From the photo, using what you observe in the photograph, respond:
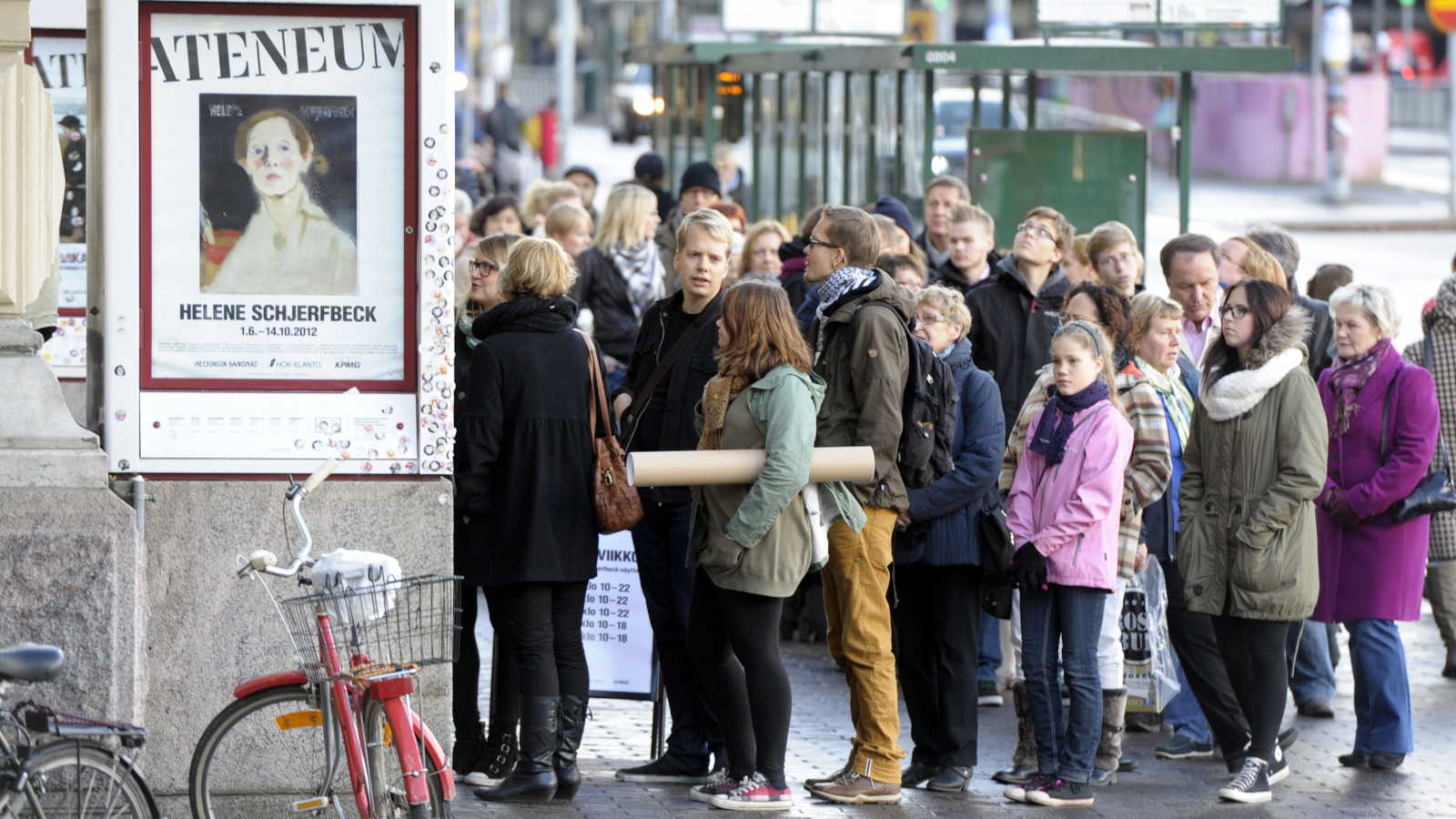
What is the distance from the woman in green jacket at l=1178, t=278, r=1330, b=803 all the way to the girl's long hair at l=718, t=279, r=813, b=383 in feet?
5.45

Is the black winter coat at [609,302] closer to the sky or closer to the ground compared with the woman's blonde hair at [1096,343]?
closer to the sky

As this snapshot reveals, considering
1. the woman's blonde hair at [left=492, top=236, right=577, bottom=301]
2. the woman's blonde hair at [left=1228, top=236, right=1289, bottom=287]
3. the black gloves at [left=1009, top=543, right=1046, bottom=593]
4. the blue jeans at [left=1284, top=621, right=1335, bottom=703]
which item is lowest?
the blue jeans at [left=1284, top=621, right=1335, bottom=703]

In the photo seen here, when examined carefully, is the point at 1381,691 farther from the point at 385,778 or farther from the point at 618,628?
the point at 385,778

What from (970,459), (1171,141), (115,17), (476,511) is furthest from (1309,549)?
(1171,141)

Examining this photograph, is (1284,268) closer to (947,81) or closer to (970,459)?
(970,459)

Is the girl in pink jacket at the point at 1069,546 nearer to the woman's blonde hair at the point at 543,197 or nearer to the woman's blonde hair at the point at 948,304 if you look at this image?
the woman's blonde hair at the point at 948,304

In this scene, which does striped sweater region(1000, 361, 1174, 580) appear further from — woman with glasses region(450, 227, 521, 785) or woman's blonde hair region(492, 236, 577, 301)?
woman with glasses region(450, 227, 521, 785)

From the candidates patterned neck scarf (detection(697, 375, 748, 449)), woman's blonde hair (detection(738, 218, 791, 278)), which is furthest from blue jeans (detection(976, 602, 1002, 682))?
patterned neck scarf (detection(697, 375, 748, 449))

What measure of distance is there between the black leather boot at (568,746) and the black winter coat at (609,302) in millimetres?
3829

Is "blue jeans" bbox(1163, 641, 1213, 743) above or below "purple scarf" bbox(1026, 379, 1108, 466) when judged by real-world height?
below

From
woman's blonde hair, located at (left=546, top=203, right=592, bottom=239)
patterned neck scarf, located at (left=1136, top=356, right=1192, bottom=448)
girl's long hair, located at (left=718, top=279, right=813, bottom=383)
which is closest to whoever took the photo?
girl's long hair, located at (left=718, top=279, right=813, bottom=383)

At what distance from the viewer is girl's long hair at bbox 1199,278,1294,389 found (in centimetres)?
710

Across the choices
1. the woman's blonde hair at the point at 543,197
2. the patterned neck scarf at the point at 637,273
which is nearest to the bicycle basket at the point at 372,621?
the patterned neck scarf at the point at 637,273

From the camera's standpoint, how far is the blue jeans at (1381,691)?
7.60 meters
